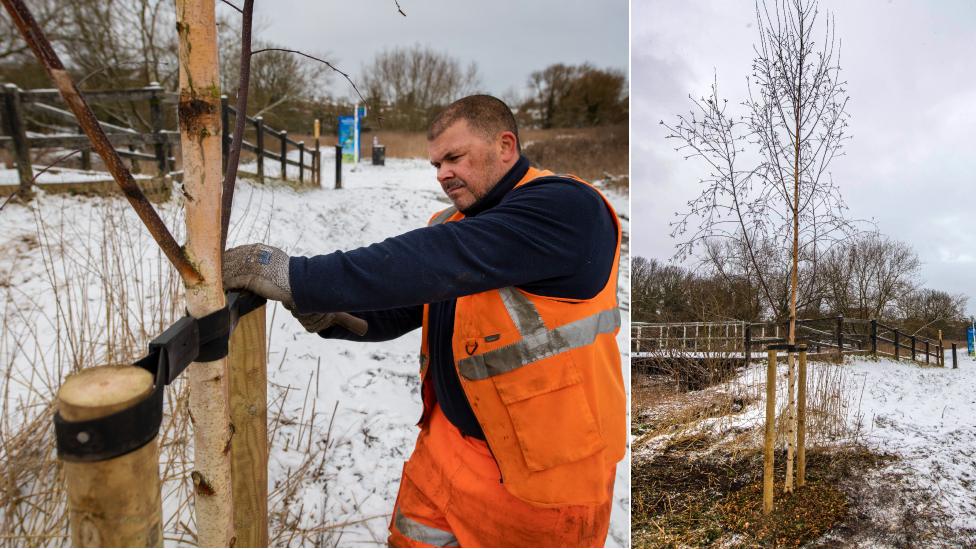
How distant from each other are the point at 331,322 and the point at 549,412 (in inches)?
25.2

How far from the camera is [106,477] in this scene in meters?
0.56

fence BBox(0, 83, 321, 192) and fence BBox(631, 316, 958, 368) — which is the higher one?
fence BBox(0, 83, 321, 192)

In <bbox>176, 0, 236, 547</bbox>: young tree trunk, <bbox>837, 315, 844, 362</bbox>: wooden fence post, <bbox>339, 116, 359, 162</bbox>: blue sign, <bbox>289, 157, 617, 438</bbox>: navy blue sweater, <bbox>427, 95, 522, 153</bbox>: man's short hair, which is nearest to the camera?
<bbox>176, 0, 236, 547</bbox>: young tree trunk

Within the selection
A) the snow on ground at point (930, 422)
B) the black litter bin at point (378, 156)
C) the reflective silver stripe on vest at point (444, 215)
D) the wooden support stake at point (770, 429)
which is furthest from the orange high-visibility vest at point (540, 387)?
the black litter bin at point (378, 156)

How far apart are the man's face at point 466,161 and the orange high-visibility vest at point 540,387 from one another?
1.02 feet

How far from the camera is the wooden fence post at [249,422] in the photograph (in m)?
1.18

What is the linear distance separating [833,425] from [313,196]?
7.66m

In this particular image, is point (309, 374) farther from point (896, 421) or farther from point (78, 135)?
point (78, 135)

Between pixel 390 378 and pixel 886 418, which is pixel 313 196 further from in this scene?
pixel 886 418

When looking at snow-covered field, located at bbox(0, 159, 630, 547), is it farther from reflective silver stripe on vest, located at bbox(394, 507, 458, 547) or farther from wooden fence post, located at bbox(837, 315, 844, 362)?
wooden fence post, located at bbox(837, 315, 844, 362)

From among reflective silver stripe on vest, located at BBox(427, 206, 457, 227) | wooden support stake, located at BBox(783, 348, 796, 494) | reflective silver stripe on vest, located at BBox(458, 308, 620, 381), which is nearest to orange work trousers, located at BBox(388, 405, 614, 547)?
reflective silver stripe on vest, located at BBox(458, 308, 620, 381)

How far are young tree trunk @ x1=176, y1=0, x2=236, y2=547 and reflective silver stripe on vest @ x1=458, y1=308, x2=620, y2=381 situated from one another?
0.56 m

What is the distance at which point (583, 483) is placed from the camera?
132cm

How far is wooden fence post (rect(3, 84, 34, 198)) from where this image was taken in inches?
212
